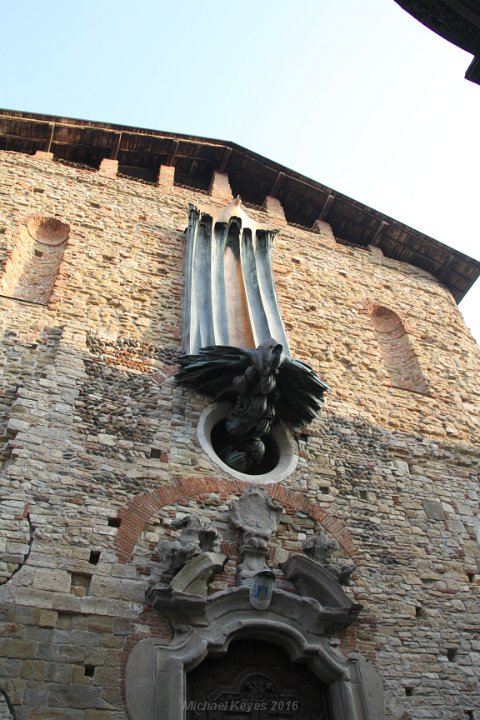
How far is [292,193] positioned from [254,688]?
8898 millimetres

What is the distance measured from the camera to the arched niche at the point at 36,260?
7882 mm

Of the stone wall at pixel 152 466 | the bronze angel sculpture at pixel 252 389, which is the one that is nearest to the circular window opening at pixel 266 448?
the bronze angel sculpture at pixel 252 389

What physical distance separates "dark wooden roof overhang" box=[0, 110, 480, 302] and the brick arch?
21.4 feet

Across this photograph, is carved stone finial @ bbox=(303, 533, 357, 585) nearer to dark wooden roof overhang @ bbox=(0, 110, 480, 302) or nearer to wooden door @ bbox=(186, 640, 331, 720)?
wooden door @ bbox=(186, 640, 331, 720)

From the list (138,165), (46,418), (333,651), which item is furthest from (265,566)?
(138,165)

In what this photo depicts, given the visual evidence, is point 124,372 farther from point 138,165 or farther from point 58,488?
point 138,165

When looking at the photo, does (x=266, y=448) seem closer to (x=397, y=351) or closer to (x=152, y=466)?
(x=152, y=466)

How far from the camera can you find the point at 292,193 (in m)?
12.0

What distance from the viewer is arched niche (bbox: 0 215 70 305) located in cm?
788

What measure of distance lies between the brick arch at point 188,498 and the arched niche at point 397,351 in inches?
112

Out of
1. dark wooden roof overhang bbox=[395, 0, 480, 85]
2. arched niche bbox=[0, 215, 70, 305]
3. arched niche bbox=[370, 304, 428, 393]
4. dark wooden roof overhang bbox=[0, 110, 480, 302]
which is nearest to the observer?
dark wooden roof overhang bbox=[395, 0, 480, 85]

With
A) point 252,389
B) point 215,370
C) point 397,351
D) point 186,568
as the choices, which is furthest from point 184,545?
point 397,351

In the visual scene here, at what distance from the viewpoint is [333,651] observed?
213 inches

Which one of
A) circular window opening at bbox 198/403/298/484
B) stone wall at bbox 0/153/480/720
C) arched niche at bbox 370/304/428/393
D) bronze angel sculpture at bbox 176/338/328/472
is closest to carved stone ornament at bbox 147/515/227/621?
stone wall at bbox 0/153/480/720
